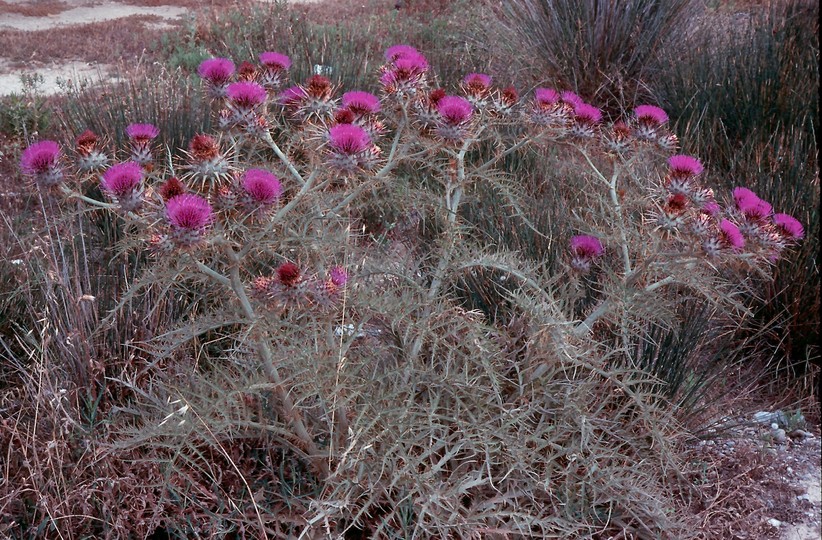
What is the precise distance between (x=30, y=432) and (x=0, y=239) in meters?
1.53

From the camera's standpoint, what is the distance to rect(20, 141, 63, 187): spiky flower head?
2076mm

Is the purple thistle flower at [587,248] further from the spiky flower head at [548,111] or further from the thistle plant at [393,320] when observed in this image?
the spiky flower head at [548,111]

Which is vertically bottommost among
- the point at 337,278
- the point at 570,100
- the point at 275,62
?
the point at 337,278

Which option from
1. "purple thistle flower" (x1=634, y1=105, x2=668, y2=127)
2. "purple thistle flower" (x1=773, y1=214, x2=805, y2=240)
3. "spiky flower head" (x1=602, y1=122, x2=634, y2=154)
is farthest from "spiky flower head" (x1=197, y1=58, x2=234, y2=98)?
"purple thistle flower" (x1=773, y1=214, x2=805, y2=240)

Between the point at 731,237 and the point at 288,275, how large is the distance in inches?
50.1

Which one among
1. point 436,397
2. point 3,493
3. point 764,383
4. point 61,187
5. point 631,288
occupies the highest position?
point 61,187

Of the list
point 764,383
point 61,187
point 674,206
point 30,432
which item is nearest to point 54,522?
point 30,432

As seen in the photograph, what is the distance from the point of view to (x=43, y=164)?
6.82 feet

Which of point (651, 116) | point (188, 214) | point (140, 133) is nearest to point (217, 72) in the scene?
point (140, 133)

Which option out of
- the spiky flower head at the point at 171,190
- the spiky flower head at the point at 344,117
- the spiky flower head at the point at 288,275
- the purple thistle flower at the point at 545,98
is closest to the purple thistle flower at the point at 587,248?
the purple thistle flower at the point at 545,98

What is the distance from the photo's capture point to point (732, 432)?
10.1ft

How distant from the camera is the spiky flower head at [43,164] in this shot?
2076 mm

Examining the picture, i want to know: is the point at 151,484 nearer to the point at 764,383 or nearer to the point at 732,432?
the point at 732,432

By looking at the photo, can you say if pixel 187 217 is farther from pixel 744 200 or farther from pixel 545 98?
pixel 744 200
